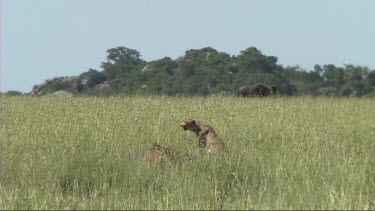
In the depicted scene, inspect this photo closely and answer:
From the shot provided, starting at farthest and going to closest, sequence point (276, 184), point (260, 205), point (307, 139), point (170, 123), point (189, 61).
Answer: point (189, 61) → point (170, 123) → point (307, 139) → point (276, 184) → point (260, 205)

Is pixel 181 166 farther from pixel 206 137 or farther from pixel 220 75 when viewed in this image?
pixel 220 75

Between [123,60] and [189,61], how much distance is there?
786 cm

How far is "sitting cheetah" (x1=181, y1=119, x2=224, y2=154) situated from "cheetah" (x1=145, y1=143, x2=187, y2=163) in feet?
1.33

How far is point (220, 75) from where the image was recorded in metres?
37.2

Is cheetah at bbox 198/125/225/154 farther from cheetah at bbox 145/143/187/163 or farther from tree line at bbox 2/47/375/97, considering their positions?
tree line at bbox 2/47/375/97

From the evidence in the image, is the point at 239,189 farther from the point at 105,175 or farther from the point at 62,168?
the point at 62,168

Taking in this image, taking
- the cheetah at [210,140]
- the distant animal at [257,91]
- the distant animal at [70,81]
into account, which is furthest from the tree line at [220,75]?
the cheetah at [210,140]

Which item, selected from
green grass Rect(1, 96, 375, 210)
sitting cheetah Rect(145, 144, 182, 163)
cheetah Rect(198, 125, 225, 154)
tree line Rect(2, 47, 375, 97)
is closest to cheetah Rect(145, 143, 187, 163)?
sitting cheetah Rect(145, 144, 182, 163)

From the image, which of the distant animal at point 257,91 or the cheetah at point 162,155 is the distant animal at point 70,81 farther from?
the cheetah at point 162,155

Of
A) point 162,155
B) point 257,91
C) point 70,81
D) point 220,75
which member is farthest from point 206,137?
point 220,75

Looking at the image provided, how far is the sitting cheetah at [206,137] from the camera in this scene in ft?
Result: 25.5

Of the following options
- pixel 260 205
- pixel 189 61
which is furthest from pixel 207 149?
pixel 189 61

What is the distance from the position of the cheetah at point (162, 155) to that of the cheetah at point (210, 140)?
0.39m

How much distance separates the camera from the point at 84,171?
682cm
